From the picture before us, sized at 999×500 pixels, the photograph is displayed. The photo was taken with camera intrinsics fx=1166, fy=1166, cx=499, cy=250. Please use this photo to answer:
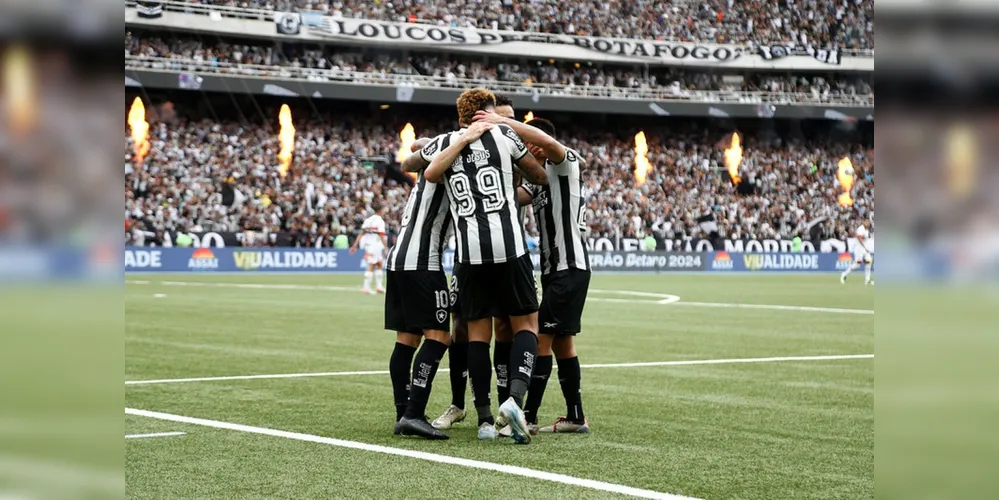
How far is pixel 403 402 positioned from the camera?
7.97 metres

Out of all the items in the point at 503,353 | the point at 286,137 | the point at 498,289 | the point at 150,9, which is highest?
the point at 150,9

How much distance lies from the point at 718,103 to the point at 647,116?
3.98 meters

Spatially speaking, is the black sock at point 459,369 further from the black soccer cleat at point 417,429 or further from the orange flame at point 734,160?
the orange flame at point 734,160

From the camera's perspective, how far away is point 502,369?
806 centimetres

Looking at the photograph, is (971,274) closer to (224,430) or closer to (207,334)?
(224,430)

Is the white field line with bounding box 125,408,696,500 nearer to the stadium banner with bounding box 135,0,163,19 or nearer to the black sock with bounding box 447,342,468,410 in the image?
the black sock with bounding box 447,342,468,410

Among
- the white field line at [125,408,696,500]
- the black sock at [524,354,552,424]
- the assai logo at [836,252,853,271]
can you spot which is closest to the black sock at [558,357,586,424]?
the black sock at [524,354,552,424]

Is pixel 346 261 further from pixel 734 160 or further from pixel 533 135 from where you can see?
pixel 533 135

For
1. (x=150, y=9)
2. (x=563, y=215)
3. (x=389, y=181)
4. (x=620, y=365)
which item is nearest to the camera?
(x=563, y=215)

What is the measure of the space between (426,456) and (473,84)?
173 ft

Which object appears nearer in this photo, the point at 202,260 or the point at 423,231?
the point at 423,231

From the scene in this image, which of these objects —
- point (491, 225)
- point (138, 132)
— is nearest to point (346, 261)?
point (138, 132)

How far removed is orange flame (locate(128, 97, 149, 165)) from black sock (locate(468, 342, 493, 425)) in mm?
36590

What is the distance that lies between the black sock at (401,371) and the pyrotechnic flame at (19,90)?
6701 millimetres
